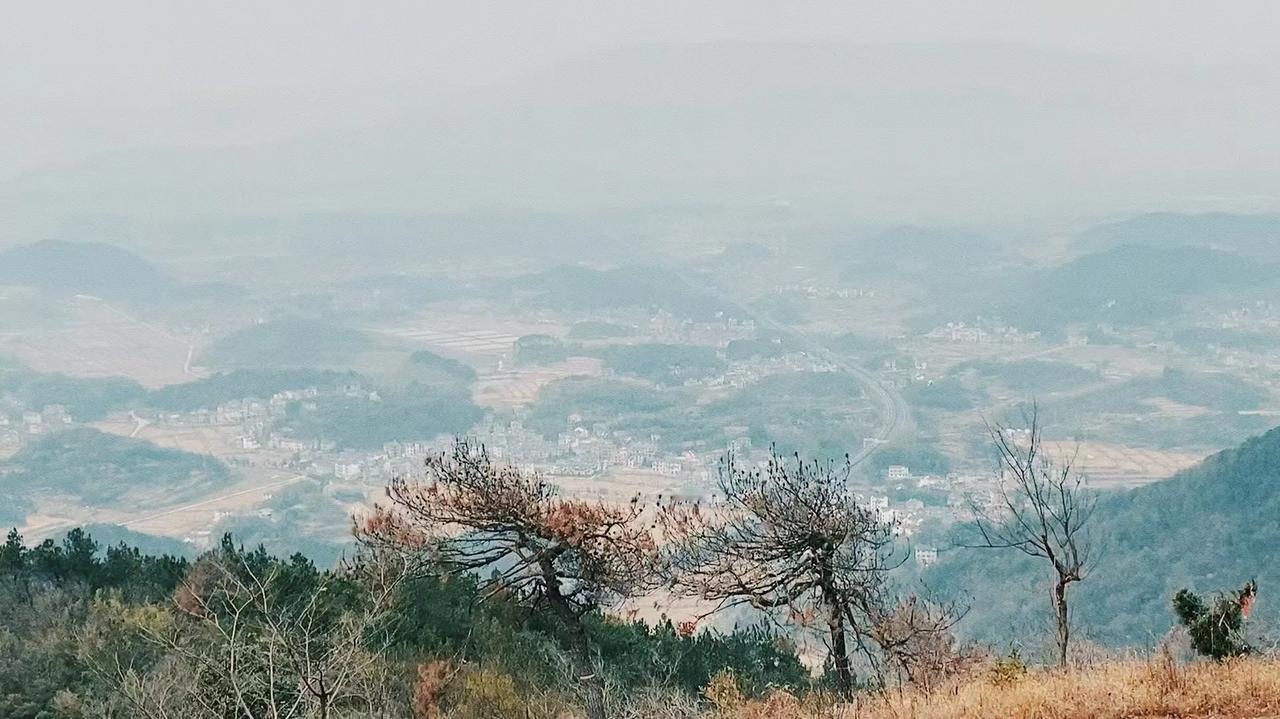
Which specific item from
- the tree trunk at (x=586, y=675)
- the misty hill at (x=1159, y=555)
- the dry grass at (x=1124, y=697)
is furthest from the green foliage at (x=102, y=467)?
the dry grass at (x=1124, y=697)

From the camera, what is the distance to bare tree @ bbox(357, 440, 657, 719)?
554 inches

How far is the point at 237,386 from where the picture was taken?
14725 cm

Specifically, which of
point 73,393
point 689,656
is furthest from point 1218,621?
point 73,393

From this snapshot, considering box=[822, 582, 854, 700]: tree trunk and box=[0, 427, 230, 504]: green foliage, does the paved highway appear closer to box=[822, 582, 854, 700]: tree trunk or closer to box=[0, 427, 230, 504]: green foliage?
box=[0, 427, 230, 504]: green foliage

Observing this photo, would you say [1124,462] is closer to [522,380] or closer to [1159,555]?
[1159,555]

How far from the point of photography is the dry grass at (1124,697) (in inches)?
282

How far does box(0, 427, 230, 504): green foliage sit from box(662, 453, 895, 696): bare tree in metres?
91.3

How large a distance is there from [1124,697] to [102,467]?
106971 mm

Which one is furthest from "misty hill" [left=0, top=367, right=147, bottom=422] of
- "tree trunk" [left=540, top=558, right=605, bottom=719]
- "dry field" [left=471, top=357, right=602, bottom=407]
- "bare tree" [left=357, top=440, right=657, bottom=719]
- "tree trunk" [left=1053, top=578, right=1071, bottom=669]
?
"tree trunk" [left=1053, top=578, right=1071, bottom=669]

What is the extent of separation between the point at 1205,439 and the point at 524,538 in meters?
112

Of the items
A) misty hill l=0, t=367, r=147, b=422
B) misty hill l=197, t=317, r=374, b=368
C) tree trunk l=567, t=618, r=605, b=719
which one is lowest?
tree trunk l=567, t=618, r=605, b=719

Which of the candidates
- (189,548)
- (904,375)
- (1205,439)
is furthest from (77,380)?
(1205,439)

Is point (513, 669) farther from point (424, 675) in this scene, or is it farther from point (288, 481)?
point (288, 481)

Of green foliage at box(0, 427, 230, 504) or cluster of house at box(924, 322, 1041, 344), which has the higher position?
cluster of house at box(924, 322, 1041, 344)
